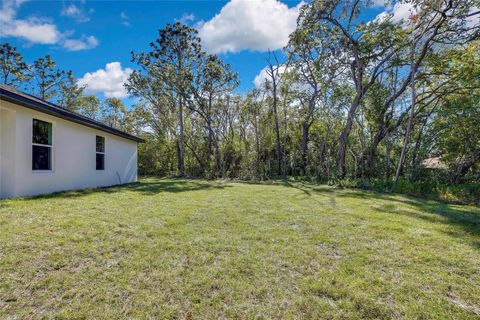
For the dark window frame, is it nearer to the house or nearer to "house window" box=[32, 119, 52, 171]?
the house

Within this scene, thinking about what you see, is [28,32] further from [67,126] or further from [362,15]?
[362,15]

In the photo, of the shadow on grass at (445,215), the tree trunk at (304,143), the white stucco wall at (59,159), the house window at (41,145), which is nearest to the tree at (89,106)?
the white stucco wall at (59,159)

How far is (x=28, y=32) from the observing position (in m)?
9.33

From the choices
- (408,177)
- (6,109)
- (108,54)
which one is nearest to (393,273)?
(6,109)

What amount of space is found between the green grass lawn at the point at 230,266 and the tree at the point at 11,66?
1688 cm

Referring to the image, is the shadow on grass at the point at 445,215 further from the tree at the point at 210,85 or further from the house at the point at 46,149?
the tree at the point at 210,85

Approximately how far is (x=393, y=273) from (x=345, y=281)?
0.58 m

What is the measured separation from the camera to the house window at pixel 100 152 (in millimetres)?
7670

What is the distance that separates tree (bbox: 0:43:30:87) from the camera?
14.5 metres

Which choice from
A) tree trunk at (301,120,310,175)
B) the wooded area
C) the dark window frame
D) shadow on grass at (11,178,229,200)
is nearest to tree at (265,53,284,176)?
the wooded area

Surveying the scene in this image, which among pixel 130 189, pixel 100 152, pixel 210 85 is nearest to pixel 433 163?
pixel 210 85

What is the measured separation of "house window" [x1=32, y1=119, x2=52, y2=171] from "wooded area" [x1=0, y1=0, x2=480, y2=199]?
28.8 feet

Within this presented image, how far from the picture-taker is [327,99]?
41.2ft

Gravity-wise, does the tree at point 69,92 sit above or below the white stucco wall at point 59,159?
above
